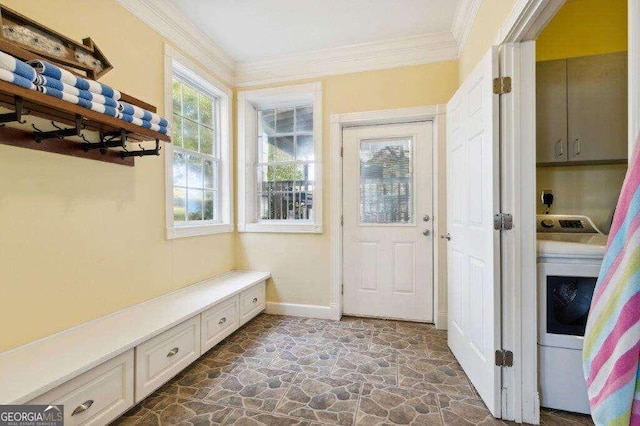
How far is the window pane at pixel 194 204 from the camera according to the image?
283 cm

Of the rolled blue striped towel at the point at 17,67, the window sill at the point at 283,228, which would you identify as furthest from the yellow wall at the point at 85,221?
the window sill at the point at 283,228

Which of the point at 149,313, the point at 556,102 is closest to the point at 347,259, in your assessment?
the point at 149,313

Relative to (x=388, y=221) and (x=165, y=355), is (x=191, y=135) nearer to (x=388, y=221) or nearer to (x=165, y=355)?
(x=165, y=355)

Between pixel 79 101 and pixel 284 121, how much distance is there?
219cm

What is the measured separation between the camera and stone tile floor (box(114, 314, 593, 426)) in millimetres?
1636

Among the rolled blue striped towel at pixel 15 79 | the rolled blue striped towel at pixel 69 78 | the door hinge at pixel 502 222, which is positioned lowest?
the door hinge at pixel 502 222

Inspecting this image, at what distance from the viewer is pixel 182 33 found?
257cm

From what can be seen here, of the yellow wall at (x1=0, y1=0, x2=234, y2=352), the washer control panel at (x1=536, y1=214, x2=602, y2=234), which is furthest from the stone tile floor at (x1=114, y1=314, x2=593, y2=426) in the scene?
the washer control panel at (x1=536, y1=214, x2=602, y2=234)

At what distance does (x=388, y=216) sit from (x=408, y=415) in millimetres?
1801

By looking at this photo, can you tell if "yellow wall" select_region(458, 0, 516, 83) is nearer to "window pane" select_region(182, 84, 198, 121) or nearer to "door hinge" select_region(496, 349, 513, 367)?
"door hinge" select_region(496, 349, 513, 367)

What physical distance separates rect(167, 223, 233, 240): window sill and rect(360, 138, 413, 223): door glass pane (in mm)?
1488

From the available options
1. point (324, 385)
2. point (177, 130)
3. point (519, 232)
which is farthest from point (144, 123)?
point (519, 232)

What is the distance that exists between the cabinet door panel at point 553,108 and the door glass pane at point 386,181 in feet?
3.70

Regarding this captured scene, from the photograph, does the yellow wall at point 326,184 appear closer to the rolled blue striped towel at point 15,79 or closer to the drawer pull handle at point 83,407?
the drawer pull handle at point 83,407
